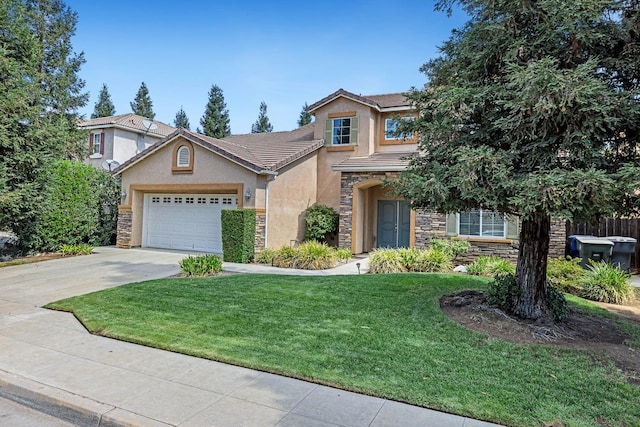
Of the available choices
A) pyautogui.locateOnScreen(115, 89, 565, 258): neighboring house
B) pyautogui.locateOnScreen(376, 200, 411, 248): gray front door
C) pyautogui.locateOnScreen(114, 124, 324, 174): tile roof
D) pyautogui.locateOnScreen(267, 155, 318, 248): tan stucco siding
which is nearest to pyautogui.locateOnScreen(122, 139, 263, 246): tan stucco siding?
pyautogui.locateOnScreen(115, 89, 565, 258): neighboring house

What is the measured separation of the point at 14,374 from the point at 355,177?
1188cm

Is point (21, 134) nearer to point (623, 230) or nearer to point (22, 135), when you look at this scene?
point (22, 135)

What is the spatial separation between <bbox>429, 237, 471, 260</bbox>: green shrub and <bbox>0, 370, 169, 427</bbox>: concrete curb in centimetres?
1081

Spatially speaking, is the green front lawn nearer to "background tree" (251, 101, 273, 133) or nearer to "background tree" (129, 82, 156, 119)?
"background tree" (251, 101, 273, 133)

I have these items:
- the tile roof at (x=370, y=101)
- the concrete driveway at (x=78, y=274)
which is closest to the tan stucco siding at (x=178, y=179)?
the concrete driveway at (x=78, y=274)

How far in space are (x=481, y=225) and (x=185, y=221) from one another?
11.4m

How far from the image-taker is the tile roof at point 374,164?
13969 mm

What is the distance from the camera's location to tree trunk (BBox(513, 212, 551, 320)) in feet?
19.2

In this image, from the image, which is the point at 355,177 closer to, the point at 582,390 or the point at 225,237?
the point at 225,237

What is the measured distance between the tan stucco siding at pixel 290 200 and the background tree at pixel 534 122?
28.1 ft

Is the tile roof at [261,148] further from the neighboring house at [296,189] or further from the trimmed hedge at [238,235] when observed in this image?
the trimmed hedge at [238,235]

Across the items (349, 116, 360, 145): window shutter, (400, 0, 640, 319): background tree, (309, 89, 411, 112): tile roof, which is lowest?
(400, 0, 640, 319): background tree

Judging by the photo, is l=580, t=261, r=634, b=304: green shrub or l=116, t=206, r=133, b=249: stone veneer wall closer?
l=580, t=261, r=634, b=304: green shrub

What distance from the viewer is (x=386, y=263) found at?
11.2 m
